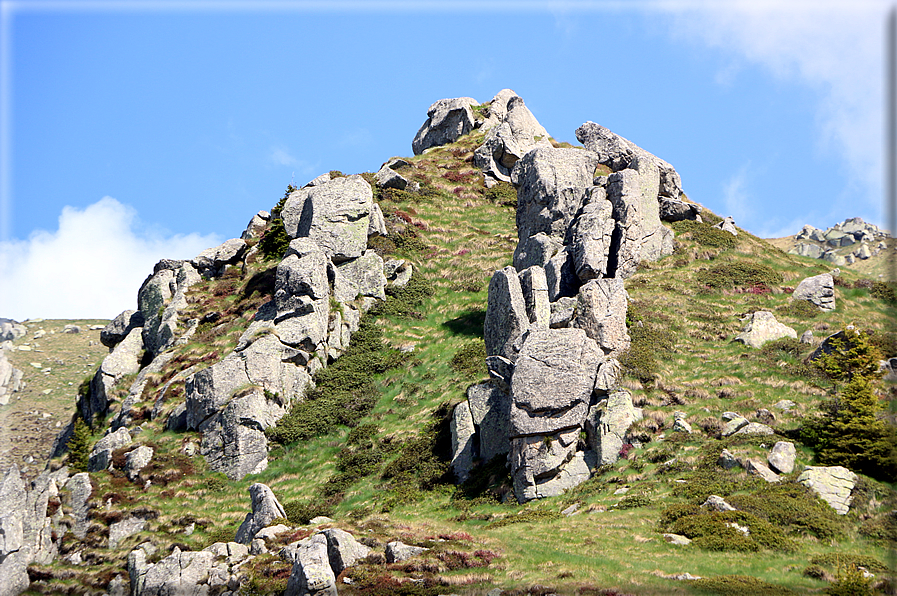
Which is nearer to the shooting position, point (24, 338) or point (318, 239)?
point (318, 239)

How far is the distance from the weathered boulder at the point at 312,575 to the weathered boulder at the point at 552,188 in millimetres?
40436

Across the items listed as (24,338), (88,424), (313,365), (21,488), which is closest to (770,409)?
(313,365)

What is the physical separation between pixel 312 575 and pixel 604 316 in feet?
87.4

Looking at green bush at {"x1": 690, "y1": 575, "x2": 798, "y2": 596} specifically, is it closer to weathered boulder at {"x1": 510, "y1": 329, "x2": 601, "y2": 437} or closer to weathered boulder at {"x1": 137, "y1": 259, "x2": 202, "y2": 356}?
weathered boulder at {"x1": 510, "y1": 329, "x2": 601, "y2": 437}

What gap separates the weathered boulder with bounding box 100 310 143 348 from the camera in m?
66.8

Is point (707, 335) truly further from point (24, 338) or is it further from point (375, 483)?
point (24, 338)

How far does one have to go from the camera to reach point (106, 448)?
1874 inches

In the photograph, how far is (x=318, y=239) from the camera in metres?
60.9

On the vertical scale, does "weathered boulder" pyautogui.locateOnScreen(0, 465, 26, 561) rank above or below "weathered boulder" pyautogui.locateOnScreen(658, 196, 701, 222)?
below

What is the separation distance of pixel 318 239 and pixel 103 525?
3019 centimetres

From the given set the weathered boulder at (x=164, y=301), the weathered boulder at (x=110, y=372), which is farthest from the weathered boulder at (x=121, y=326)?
the weathered boulder at (x=110, y=372)

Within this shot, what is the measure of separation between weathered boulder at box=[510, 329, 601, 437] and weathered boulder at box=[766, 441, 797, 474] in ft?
30.7

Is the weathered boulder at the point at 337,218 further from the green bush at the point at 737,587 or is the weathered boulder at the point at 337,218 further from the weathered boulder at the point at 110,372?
the green bush at the point at 737,587

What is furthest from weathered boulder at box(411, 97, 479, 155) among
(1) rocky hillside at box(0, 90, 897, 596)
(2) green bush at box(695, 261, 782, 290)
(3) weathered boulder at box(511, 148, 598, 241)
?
(2) green bush at box(695, 261, 782, 290)
